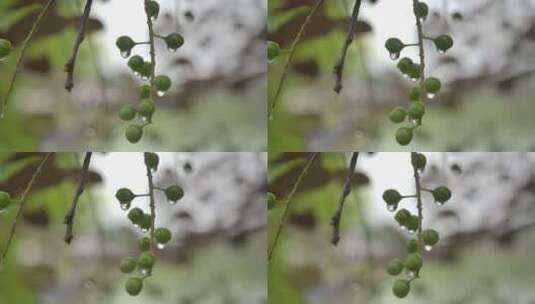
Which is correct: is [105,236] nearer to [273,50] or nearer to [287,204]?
[287,204]

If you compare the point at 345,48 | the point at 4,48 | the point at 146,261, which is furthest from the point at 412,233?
the point at 4,48

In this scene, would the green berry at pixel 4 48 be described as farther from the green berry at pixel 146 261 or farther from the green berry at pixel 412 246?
the green berry at pixel 412 246

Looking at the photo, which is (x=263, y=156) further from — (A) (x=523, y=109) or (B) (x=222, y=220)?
(A) (x=523, y=109)

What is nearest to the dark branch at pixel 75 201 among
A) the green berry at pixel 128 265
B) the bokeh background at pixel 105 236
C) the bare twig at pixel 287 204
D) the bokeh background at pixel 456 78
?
the bokeh background at pixel 105 236

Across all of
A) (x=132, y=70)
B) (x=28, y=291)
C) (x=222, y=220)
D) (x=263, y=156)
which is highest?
(x=132, y=70)

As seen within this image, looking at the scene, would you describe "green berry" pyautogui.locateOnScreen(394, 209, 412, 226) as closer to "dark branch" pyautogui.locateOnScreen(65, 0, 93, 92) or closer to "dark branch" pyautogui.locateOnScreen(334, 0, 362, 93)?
"dark branch" pyautogui.locateOnScreen(334, 0, 362, 93)

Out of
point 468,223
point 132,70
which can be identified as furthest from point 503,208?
point 132,70
